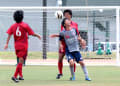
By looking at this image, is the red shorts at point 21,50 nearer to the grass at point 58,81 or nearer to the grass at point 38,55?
the grass at point 58,81

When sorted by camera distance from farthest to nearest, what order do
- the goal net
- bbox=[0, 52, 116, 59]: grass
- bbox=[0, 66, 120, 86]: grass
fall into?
bbox=[0, 52, 116, 59]: grass, the goal net, bbox=[0, 66, 120, 86]: grass

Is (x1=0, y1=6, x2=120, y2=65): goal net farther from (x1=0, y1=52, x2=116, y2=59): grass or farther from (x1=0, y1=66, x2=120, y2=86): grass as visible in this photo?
(x1=0, y1=66, x2=120, y2=86): grass

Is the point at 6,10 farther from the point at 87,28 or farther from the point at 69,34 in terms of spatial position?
the point at 69,34

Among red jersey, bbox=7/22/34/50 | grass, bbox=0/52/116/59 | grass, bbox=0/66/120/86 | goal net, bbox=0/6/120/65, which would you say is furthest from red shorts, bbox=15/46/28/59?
grass, bbox=0/52/116/59

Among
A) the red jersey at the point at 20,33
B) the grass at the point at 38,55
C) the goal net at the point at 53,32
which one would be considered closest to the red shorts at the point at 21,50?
the red jersey at the point at 20,33

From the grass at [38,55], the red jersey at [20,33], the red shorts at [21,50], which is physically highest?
the red jersey at [20,33]

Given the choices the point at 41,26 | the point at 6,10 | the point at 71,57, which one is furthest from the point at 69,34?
the point at 41,26

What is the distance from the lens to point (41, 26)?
1652 cm

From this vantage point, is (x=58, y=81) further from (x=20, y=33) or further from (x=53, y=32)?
(x=53, y=32)

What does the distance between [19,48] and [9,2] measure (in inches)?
701

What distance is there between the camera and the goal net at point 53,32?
15883 millimetres

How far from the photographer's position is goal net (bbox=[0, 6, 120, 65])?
15.9m

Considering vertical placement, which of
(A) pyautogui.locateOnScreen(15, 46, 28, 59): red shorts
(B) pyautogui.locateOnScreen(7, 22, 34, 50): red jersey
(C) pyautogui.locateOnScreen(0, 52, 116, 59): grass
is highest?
(B) pyautogui.locateOnScreen(7, 22, 34, 50): red jersey

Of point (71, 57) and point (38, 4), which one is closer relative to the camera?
point (71, 57)
